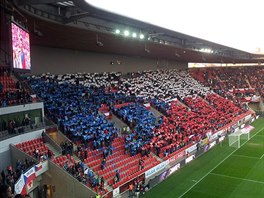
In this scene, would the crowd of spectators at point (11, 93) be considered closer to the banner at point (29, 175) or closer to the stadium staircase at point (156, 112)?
the banner at point (29, 175)

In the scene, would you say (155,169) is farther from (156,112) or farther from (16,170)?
(156,112)

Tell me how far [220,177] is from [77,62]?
17.9 m

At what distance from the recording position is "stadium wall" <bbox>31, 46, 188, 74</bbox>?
29603 mm

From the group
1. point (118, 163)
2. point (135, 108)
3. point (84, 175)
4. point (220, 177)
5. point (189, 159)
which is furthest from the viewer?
point (135, 108)

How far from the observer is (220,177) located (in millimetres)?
23922

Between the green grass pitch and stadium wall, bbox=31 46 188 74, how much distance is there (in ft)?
47.9

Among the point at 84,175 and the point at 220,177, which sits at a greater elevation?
the point at 84,175

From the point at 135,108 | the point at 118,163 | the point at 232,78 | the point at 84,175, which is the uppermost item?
the point at 232,78

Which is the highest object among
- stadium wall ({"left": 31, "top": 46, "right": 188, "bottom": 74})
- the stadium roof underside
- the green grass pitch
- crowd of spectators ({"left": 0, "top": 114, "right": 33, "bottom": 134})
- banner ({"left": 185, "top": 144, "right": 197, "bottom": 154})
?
the stadium roof underside

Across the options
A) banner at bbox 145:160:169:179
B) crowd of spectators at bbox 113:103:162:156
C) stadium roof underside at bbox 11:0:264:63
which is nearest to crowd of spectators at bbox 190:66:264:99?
stadium roof underside at bbox 11:0:264:63

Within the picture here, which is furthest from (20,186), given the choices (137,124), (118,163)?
(137,124)

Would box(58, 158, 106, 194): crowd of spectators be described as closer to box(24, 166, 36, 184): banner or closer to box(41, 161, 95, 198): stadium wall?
box(41, 161, 95, 198): stadium wall

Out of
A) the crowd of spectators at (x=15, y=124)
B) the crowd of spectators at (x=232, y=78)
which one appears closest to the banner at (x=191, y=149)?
the crowd of spectators at (x=15, y=124)

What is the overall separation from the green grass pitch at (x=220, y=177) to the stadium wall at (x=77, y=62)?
574 inches
